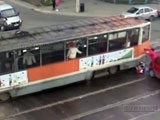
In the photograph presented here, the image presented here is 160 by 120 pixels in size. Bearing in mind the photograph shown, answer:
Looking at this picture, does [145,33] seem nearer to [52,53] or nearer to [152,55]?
[152,55]

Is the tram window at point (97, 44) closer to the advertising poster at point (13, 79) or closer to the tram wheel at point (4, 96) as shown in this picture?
the advertising poster at point (13, 79)

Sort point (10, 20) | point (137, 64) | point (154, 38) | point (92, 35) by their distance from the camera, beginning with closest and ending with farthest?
point (92, 35) → point (137, 64) → point (154, 38) → point (10, 20)

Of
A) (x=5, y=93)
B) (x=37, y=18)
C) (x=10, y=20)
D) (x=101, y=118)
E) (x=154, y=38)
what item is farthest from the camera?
(x=37, y=18)

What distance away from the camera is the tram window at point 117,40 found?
1844cm

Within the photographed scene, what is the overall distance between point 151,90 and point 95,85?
277 centimetres

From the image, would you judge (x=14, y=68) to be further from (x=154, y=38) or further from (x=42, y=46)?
(x=154, y=38)

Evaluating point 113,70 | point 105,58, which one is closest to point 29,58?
point 105,58

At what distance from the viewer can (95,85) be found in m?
18.3

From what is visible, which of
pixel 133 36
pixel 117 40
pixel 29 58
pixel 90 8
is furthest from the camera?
pixel 90 8

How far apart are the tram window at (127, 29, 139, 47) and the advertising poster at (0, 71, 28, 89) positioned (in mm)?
6061

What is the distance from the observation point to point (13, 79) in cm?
1603

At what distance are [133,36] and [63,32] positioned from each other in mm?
3975

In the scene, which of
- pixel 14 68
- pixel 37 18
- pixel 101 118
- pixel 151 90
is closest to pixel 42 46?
pixel 14 68

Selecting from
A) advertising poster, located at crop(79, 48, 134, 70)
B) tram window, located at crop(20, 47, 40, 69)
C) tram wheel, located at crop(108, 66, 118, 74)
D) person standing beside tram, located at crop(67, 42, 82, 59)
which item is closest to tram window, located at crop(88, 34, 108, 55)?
advertising poster, located at crop(79, 48, 134, 70)
